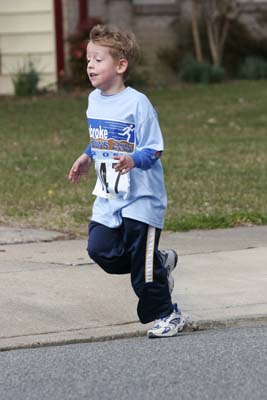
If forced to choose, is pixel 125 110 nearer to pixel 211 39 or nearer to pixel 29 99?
pixel 29 99

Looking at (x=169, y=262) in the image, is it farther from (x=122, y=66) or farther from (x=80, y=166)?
(x=122, y=66)

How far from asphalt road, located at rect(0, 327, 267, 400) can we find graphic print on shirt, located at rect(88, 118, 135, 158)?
3.59 ft

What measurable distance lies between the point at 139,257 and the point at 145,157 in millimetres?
597

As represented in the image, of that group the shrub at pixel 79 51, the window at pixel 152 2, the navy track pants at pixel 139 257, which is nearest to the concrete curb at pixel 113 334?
the navy track pants at pixel 139 257

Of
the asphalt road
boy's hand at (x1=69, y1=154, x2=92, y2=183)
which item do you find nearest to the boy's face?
boy's hand at (x1=69, y1=154, x2=92, y2=183)

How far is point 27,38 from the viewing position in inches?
859

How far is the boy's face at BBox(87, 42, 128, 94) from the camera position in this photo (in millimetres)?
6188

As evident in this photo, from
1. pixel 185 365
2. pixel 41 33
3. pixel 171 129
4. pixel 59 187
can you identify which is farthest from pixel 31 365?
pixel 41 33

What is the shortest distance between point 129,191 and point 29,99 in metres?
14.4

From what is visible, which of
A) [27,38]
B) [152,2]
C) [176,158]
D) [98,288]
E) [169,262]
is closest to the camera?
[169,262]

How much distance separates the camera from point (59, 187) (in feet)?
36.6

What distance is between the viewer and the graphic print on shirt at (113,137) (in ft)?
20.1

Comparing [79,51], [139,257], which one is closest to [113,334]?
[139,257]

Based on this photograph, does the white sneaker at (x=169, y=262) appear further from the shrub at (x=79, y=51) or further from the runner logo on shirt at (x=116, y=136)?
the shrub at (x=79, y=51)
